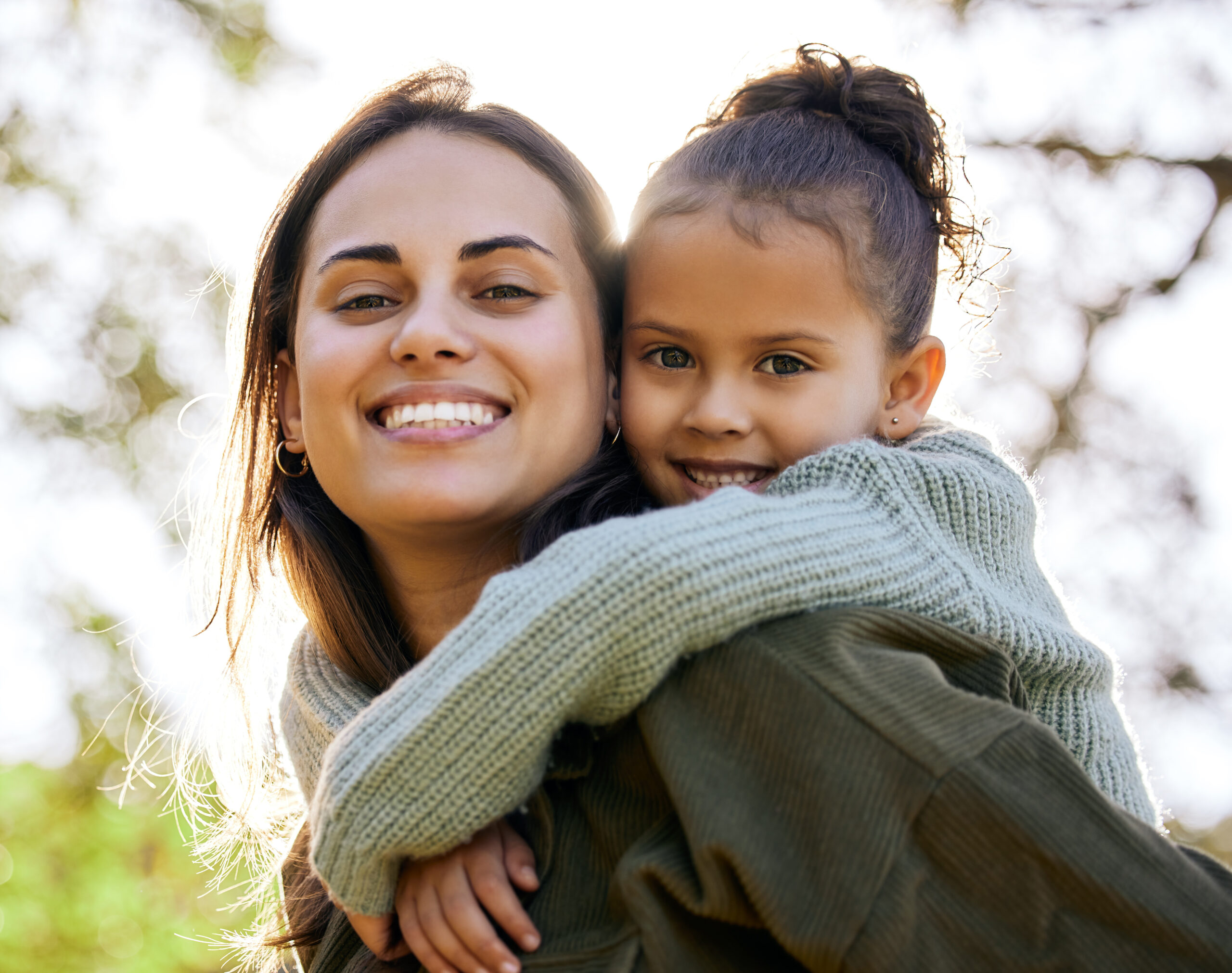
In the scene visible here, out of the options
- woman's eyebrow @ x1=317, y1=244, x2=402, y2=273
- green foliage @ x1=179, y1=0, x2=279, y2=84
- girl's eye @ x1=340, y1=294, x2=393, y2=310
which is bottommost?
girl's eye @ x1=340, y1=294, x2=393, y2=310

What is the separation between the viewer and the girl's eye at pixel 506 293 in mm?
1945

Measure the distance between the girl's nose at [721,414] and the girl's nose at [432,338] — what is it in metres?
0.41

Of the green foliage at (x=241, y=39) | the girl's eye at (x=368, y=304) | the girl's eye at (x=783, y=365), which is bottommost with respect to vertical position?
the girl's eye at (x=368, y=304)

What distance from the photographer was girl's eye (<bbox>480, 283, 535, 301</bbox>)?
76.6 inches

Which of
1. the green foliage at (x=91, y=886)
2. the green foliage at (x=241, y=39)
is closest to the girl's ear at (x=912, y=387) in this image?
the green foliage at (x=91, y=886)

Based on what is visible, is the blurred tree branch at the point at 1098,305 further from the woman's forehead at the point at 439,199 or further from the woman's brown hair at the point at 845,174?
the woman's forehead at the point at 439,199

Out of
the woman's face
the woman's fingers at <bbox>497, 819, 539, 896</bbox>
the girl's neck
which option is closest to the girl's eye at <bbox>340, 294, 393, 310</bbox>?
the woman's face

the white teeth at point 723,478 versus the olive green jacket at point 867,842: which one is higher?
the white teeth at point 723,478

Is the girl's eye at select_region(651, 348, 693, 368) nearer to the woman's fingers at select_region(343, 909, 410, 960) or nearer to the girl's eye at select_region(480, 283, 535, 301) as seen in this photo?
the girl's eye at select_region(480, 283, 535, 301)

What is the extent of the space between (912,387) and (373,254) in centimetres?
106

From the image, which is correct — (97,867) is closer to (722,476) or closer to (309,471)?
(309,471)

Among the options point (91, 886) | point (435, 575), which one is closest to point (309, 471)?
point (435, 575)

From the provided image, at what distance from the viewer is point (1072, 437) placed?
5742 mm

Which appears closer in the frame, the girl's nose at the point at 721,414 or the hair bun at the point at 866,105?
the girl's nose at the point at 721,414
